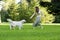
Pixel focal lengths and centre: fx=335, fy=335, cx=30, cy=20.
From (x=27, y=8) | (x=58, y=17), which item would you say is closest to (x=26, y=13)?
(x=27, y=8)

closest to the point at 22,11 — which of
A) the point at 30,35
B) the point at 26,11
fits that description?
the point at 26,11

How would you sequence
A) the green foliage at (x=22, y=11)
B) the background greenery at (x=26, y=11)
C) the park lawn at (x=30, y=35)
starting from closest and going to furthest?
the park lawn at (x=30, y=35), the green foliage at (x=22, y=11), the background greenery at (x=26, y=11)

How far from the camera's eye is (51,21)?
32.2m

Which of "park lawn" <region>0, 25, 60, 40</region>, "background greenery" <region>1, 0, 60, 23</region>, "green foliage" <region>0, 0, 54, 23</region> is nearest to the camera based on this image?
"park lawn" <region>0, 25, 60, 40</region>

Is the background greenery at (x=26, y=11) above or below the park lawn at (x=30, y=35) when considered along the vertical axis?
below

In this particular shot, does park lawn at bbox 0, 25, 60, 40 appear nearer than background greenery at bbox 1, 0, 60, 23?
Yes

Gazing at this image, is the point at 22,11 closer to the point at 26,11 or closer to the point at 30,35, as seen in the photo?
the point at 26,11

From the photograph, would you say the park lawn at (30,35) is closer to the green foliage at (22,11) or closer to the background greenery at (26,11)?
the green foliage at (22,11)

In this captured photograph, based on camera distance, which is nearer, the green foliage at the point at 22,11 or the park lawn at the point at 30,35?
the park lawn at the point at 30,35

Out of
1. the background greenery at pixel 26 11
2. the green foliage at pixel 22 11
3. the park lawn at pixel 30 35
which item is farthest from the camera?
the background greenery at pixel 26 11

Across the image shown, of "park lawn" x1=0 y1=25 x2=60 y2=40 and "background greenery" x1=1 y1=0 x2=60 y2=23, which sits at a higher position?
"park lawn" x1=0 y1=25 x2=60 y2=40

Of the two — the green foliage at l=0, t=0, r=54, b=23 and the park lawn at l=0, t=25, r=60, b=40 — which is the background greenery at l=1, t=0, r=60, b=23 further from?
the park lawn at l=0, t=25, r=60, b=40

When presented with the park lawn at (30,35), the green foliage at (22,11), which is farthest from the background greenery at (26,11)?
the park lawn at (30,35)

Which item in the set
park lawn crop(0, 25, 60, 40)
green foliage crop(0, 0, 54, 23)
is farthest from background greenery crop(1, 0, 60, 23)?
park lawn crop(0, 25, 60, 40)
